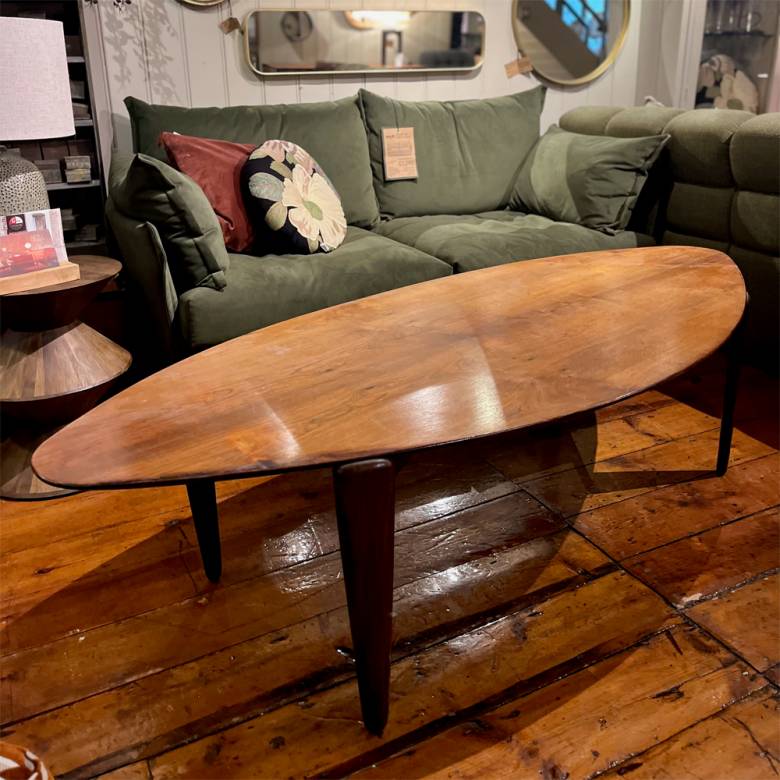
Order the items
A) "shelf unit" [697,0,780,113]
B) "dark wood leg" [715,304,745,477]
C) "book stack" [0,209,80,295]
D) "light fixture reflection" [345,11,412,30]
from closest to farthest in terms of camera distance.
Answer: "dark wood leg" [715,304,745,477] < "book stack" [0,209,80,295] < "light fixture reflection" [345,11,412,30] < "shelf unit" [697,0,780,113]

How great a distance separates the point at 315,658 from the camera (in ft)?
4.59

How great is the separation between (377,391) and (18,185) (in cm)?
124

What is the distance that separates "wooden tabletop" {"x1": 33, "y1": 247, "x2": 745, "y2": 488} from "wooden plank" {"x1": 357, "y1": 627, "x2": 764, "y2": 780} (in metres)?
0.50

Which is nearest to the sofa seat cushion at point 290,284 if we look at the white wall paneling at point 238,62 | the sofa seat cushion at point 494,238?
the sofa seat cushion at point 494,238

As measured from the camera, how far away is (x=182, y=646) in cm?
143

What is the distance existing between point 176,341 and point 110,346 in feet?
0.60

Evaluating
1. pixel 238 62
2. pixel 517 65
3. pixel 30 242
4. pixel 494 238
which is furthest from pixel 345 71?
pixel 30 242

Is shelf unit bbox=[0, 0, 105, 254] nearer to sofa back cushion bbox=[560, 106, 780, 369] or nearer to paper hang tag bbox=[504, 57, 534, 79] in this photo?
paper hang tag bbox=[504, 57, 534, 79]

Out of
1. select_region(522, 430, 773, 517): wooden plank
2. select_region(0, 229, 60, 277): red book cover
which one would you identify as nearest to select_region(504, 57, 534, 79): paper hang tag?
select_region(522, 430, 773, 517): wooden plank

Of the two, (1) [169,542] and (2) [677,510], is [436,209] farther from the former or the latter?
(1) [169,542]

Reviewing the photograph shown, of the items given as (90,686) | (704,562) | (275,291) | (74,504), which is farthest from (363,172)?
(90,686)

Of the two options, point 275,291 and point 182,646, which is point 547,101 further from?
point 182,646

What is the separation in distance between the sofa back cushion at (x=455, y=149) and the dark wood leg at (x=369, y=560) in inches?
83.5

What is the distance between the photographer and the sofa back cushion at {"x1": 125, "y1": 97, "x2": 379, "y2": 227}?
2.62 meters
